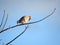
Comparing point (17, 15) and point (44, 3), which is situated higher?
point (44, 3)

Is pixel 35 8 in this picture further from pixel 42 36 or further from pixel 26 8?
pixel 42 36

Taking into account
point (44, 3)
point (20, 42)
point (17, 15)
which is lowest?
point (20, 42)

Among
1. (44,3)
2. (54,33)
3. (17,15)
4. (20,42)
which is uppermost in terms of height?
(44,3)

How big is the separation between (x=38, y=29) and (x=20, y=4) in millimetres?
305

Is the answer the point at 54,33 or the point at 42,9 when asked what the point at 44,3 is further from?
the point at 54,33

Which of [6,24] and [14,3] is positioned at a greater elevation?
[14,3]

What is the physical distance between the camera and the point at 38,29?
5.19 feet

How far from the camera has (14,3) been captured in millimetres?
1616

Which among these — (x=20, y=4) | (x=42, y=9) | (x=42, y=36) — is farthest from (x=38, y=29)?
(x=20, y=4)

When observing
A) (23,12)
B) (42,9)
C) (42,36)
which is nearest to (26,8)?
(23,12)

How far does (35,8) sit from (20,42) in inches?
14.5

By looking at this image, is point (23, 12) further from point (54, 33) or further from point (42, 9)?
point (54, 33)

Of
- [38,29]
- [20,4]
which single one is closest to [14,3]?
[20,4]

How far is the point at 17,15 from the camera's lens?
1.60 m
